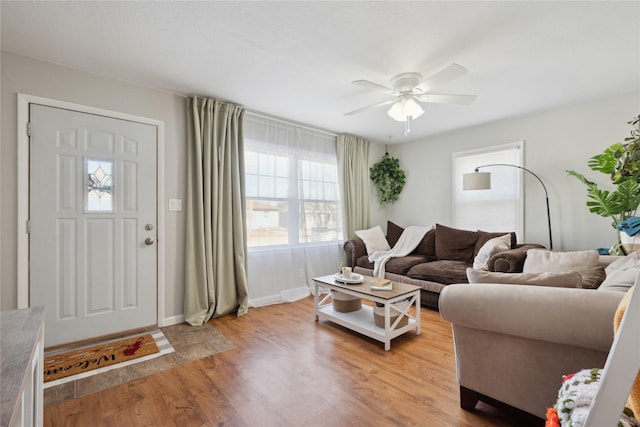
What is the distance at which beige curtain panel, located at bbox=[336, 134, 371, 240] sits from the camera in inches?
176

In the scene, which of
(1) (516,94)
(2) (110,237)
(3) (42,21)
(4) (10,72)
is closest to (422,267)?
(1) (516,94)

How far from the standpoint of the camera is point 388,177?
4.94m

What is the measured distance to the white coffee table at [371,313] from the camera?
2.35 m

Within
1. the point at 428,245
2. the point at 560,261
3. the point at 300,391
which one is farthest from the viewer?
the point at 428,245

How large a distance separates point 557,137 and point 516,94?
0.94 metres

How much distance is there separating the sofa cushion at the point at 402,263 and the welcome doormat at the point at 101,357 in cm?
257

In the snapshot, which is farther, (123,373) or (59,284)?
(59,284)

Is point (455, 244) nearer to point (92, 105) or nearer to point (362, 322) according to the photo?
point (362, 322)

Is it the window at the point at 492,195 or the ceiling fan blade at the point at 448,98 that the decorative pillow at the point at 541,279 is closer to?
the ceiling fan blade at the point at 448,98

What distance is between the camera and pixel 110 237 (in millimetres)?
2598

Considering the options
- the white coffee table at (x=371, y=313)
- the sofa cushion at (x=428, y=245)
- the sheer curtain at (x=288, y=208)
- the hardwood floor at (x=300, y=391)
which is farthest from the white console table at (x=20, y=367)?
the sofa cushion at (x=428, y=245)

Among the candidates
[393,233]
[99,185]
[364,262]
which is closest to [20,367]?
[99,185]

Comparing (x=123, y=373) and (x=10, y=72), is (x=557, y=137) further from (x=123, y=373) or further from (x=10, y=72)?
(x=10, y=72)

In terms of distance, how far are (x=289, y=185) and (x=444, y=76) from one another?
91.1 inches
